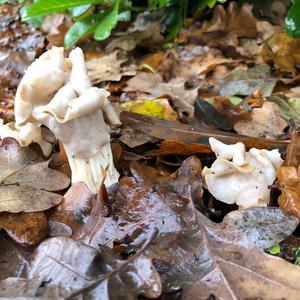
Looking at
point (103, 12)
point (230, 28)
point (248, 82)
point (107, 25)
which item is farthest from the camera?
point (230, 28)

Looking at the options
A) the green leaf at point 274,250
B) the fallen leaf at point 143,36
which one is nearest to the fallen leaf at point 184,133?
the green leaf at point 274,250

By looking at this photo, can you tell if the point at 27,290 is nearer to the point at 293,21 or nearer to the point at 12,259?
the point at 12,259

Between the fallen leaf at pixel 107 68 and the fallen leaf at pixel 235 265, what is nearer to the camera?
the fallen leaf at pixel 235 265

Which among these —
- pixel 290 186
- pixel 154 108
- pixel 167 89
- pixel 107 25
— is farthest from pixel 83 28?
pixel 290 186

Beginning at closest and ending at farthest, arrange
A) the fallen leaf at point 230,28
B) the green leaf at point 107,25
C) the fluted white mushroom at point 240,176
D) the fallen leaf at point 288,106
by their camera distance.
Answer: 1. the fluted white mushroom at point 240,176
2. the fallen leaf at point 288,106
3. the green leaf at point 107,25
4. the fallen leaf at point 230,28

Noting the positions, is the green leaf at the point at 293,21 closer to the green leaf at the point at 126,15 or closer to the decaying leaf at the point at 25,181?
the green leaf at the point at 126,15

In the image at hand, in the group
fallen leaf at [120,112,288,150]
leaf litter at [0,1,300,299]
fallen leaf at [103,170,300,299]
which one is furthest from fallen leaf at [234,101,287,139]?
fallen leaf at [103,170,300,299]
